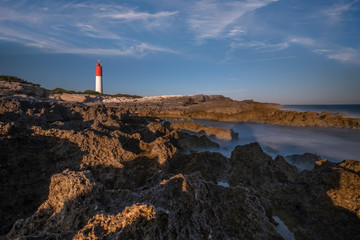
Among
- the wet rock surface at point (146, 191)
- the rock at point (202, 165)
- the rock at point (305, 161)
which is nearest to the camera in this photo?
the wet rock surface at point (146, 191)

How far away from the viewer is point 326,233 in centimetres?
261

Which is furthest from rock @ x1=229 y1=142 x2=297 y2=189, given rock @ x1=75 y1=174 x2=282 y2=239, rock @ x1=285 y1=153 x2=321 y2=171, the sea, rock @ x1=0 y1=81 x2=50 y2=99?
rock @ x1=0 y1=81 x2=50 y2=99

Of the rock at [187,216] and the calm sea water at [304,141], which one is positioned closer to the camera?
the rock at [187,216]

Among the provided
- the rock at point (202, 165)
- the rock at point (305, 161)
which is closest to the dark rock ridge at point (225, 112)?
the rock at point (202, 165)

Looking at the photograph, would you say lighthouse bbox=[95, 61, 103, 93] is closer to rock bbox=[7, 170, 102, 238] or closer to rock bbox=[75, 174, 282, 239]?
rock bbox=[7, 170, 102, 238]

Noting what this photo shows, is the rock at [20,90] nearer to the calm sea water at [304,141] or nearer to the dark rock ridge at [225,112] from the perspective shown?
the dark rock ridge at [225,112]

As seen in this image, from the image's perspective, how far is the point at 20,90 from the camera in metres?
13.2

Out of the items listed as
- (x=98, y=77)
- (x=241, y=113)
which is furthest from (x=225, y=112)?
(x=98, y=77)

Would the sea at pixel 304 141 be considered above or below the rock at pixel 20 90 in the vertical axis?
below

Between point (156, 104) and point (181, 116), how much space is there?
6.08m

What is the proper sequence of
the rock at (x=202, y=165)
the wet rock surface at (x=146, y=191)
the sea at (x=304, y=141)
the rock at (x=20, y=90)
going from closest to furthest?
1. the wet rock surface at (x=146, y=191)
2. the rock at (x=202, y=165)
3. the sea at (x=304, y=141)
4. the rock at (x=20, y=90)

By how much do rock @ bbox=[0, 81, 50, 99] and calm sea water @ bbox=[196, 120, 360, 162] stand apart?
13045 millimetres

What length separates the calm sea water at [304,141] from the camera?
34.4ft

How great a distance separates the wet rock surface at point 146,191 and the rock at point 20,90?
32.8 ft
